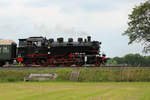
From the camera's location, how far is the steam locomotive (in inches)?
1290

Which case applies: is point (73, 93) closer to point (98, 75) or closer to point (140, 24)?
point (98, 75)

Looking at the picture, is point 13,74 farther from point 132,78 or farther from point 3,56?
point 132,78

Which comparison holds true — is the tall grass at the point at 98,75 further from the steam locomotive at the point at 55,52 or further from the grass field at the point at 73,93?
the grass field at the point at 73,93

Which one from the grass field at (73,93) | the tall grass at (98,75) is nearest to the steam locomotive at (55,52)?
the tall grass at (98,75)

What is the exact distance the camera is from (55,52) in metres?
33.8

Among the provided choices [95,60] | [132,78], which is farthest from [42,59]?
[132,78]

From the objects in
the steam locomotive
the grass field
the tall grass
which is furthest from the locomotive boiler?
the grass field

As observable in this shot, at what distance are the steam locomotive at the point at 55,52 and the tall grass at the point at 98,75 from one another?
4.38 meters

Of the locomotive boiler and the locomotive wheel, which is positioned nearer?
the locomotive boiler

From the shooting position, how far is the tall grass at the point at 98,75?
26091 millimetres

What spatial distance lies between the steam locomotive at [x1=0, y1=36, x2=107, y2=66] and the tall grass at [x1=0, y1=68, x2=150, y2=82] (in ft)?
14.4

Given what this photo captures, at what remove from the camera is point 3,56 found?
35.5 meters

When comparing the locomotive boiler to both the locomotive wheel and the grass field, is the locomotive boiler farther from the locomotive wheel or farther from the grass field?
the grass field

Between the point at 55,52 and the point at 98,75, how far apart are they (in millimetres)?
9093
